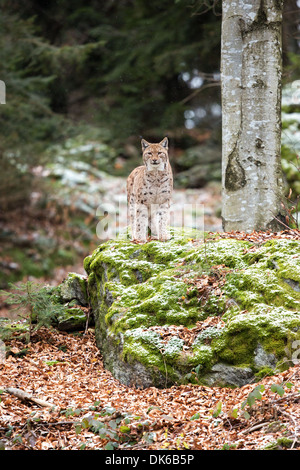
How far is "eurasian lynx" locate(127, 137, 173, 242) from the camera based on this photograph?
611cm

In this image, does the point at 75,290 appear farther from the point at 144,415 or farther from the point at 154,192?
the point at 144,415

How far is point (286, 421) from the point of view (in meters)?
3.59

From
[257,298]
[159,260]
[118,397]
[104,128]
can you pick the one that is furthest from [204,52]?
[118,397]

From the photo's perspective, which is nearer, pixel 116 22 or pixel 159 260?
pixel 159 260

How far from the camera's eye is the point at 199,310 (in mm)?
4949

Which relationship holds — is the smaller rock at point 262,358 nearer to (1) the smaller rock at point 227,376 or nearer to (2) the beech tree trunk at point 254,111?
(1) the smaller rock at point 227,376

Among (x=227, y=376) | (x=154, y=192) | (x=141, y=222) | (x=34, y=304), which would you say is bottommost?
(x=227, y=376)

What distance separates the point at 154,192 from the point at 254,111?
1.67 m

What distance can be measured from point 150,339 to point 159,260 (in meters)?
1.26

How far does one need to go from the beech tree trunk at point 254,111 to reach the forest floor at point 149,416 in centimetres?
260

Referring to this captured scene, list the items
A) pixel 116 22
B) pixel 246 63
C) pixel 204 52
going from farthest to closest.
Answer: pixel 116 22 < pixel 204 52 < pixel 246 63

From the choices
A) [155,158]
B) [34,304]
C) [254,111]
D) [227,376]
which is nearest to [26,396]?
[34,304]

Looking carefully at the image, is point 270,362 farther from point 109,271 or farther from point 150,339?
point 109,271

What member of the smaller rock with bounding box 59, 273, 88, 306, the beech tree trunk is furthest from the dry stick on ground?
the beech tree trunk
